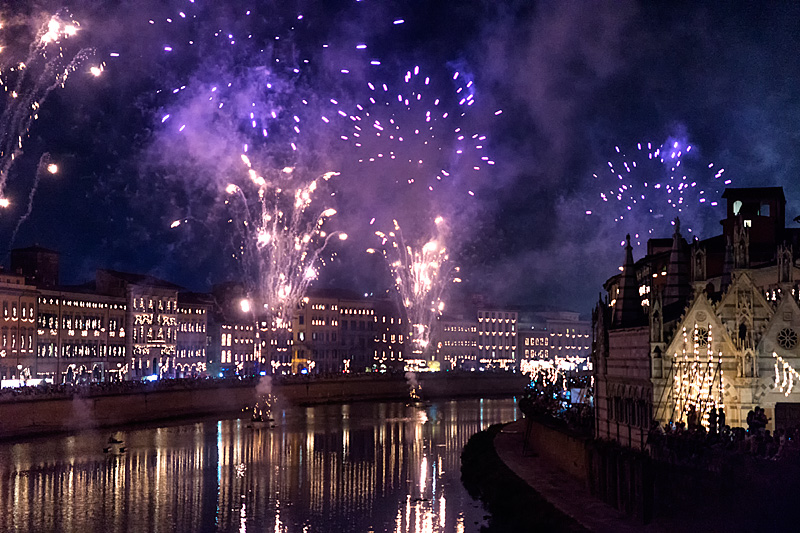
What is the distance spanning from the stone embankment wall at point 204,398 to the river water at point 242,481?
293cm

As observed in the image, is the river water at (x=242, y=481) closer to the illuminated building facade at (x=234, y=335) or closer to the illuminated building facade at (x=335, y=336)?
the illuminated building facade at (x=234, y=335)

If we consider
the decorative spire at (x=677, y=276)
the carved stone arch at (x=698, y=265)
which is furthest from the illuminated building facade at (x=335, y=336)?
the carved stone arch at (x=698, y=265)

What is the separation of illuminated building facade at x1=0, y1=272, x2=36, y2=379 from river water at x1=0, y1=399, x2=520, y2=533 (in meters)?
25.3

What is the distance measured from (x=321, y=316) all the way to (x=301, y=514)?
137m

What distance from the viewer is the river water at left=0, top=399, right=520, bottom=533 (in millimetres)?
46250

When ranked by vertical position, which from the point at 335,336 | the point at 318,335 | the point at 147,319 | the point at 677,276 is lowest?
the point at 335,336

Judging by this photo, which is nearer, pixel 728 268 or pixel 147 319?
pixel 728 268

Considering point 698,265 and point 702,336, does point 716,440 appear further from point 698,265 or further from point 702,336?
point 698,265

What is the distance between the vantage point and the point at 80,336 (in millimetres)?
125562

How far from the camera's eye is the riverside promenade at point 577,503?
30.3 m

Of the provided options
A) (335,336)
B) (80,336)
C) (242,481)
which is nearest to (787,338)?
(242,481)

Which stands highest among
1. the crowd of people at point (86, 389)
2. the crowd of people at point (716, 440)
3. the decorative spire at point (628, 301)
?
the decorative spire at point (628, 301)

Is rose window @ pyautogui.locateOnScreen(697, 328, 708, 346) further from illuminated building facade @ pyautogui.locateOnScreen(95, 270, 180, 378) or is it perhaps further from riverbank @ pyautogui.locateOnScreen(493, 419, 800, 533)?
illuminated building facade @ pyautogui.locateOnScreen(95, 270, 180, 378)

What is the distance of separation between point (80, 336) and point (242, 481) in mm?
72685
